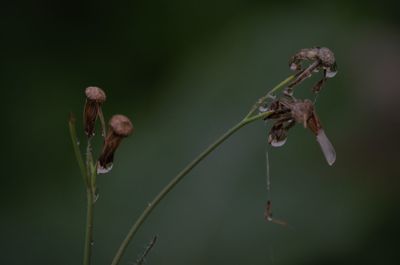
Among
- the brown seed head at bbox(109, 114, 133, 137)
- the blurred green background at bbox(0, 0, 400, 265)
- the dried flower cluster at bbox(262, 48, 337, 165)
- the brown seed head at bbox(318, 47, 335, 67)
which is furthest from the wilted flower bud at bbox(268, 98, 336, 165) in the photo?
the blurred green background at bbox(0, 0, 400, 265)

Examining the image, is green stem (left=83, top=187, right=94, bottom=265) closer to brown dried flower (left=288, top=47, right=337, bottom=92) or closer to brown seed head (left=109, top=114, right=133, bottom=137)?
brown seed head (left=109, top=114, right=133, bottom=137)

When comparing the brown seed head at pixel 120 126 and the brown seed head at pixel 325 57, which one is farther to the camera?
the brown seed head at pixel 325 57

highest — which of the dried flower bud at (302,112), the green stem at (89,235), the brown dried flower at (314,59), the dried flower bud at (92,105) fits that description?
the brown dried flower at (314,59)

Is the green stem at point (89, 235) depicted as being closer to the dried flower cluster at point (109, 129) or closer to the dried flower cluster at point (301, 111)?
the dried flower cluster at point (109, 129)

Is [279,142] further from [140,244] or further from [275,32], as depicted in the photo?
[275,32]

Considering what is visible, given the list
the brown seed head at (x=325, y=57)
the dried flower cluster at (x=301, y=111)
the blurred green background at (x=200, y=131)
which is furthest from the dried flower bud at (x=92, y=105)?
the blurred green background at (x=200, y=131)

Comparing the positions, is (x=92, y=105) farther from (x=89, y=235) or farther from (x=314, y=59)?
(x=314, y=59)
